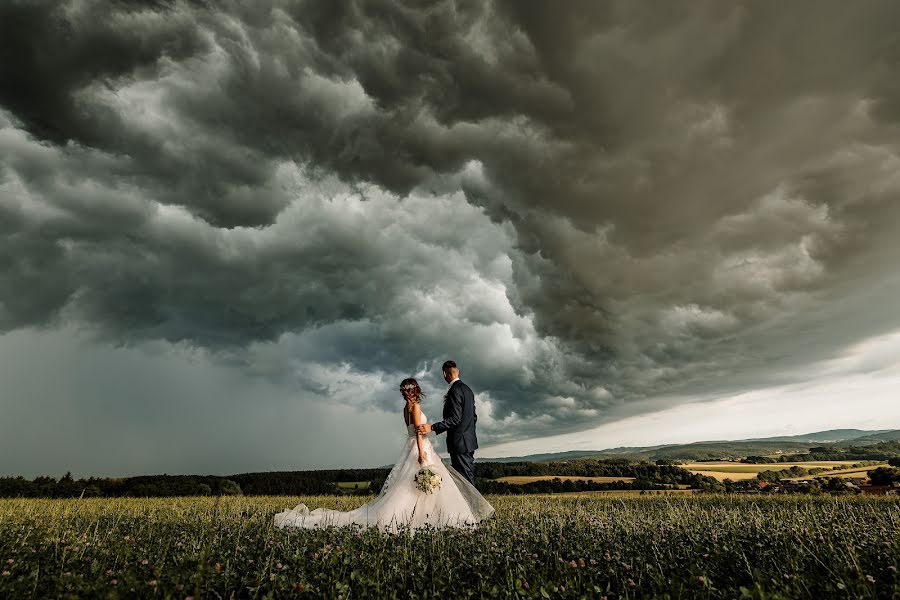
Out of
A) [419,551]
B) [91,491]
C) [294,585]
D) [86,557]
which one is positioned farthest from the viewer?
[91,491]

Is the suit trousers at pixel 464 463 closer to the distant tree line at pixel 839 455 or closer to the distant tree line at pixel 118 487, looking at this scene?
the distant tree line at pixel 118 487

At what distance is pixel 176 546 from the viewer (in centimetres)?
811

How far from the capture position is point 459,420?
14656mm

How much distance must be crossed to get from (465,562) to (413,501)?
5.96 metres

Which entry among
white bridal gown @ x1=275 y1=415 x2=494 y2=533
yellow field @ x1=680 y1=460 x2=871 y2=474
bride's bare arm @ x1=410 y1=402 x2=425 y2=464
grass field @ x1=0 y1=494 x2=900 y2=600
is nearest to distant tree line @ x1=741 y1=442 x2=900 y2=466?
yellow field @ x1=680 y1=460 x2=871 y2=474

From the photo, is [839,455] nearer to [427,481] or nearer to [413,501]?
[427,481]

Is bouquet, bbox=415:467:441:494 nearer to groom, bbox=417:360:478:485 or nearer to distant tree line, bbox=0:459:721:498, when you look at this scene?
groom, bbox=417:360:478:485

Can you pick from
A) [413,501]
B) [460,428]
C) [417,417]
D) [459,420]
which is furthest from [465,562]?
[460,428]

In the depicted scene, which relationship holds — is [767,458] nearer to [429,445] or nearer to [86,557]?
[429,445]

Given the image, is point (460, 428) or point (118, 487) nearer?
point (460, 428)

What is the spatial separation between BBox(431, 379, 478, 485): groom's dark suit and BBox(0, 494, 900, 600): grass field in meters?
4.56

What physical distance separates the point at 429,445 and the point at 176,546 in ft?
23.8

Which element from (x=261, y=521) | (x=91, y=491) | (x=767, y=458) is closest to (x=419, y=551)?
(x=261, y=521)

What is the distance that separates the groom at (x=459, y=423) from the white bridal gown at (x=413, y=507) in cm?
98
